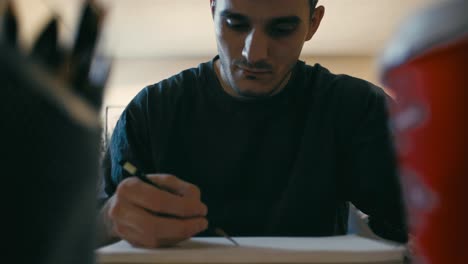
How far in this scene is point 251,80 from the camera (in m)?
0.82

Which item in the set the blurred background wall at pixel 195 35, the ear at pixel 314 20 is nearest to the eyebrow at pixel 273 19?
the ear at pixel 314 20

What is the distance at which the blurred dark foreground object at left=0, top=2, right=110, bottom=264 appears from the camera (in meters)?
0.15

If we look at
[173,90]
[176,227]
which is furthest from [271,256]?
[173,90]

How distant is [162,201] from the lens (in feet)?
1.66

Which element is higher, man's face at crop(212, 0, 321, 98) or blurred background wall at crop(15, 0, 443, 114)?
blurred background wall at crop(15, 0, 443, 114)

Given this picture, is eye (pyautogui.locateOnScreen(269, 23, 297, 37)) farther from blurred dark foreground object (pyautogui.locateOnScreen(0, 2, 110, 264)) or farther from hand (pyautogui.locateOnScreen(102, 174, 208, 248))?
blurred dark foreground object (pyautogui.locateOnScreen(0, 2, 110, 264))

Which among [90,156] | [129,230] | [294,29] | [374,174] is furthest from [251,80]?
[90,156]

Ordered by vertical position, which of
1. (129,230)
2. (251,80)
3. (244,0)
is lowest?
(129,230)

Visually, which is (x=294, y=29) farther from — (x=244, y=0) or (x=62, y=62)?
(x=62, y=62)

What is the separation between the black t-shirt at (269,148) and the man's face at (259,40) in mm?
62

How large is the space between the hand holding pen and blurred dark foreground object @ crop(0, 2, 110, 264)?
0.30 meters

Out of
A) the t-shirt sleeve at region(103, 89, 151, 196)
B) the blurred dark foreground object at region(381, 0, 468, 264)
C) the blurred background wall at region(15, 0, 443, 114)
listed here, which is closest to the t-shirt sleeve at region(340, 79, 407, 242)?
the t-shirt sleeve at region(103, 89, 151, 196)

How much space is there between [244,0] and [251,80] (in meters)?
0.13

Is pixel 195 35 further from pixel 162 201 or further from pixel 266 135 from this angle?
pixel 162 201
